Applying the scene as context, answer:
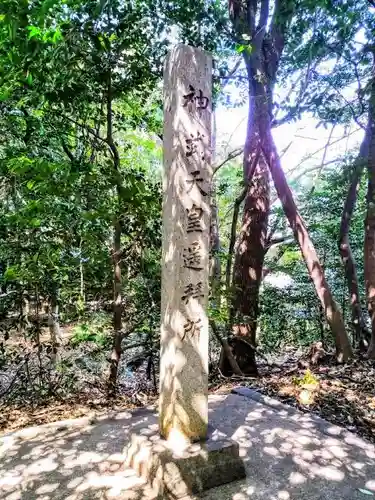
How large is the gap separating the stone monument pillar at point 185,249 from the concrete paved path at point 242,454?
45 centimetres

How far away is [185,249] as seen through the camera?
2.62m

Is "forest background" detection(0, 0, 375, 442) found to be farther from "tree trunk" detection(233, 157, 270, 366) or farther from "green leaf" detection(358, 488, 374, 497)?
"green leaf" detection(358, 488, 374, 497)

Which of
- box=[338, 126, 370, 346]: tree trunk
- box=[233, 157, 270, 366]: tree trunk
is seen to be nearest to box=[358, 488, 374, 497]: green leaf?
box=[233, 157, 270, 366]: tree trunk

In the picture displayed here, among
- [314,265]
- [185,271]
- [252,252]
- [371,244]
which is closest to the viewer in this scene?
[185,271]

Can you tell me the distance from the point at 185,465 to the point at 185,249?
4.42 feet

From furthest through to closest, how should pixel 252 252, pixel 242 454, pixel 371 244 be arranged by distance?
1. pixel 252 252
2. pixel 371 244
3. pixel 242 454

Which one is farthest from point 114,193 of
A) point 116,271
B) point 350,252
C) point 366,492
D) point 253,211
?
point 350,252

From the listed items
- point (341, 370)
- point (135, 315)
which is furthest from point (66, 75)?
point (341, 370)

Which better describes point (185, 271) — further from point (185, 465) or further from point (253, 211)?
point (253, 211)

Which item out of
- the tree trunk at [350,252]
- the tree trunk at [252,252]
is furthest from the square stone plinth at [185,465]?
the tree trunk at [350,252]

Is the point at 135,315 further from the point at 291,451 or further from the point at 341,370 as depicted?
the point at 341,370

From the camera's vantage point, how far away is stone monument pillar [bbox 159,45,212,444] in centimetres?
260

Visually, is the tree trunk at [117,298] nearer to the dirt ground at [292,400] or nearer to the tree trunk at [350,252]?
the dirt ground at [292,400]

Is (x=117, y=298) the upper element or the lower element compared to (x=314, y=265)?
lower
